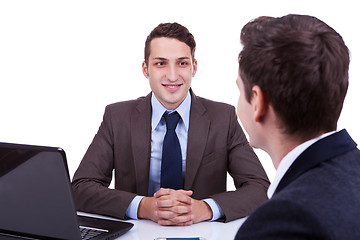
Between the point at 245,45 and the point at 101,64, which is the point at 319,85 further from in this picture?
the point at 101,64

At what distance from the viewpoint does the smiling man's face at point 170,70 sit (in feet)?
9.07

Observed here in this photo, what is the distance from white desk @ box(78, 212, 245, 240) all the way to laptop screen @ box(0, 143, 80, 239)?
0.34 m

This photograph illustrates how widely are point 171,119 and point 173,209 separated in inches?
30.6

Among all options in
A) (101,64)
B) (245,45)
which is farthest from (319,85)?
(101,64)

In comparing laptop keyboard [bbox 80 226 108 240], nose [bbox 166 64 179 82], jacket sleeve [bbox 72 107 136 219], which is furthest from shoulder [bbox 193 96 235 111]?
laptop keyboard [bbox 80 226 108 240]

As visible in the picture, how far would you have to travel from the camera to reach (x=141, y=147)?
277 centimetres

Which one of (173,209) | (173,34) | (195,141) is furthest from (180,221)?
(173,34)

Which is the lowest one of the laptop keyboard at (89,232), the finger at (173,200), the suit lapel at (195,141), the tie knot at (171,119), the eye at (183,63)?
the laptop keyboard at (89,232)

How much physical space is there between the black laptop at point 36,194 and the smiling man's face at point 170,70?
45.1 inches

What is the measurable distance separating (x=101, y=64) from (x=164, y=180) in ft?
6.82

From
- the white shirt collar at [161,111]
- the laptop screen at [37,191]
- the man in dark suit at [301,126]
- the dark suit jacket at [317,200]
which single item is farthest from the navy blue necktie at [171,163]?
the dark suit jacket at [317,200]

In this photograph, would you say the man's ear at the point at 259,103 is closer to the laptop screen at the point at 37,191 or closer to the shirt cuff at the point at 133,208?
the laptop screen at the point at 37,191

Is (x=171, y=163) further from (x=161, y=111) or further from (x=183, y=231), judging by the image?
(x=183, y=231)

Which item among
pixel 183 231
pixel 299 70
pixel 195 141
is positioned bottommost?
pixel 183 231
